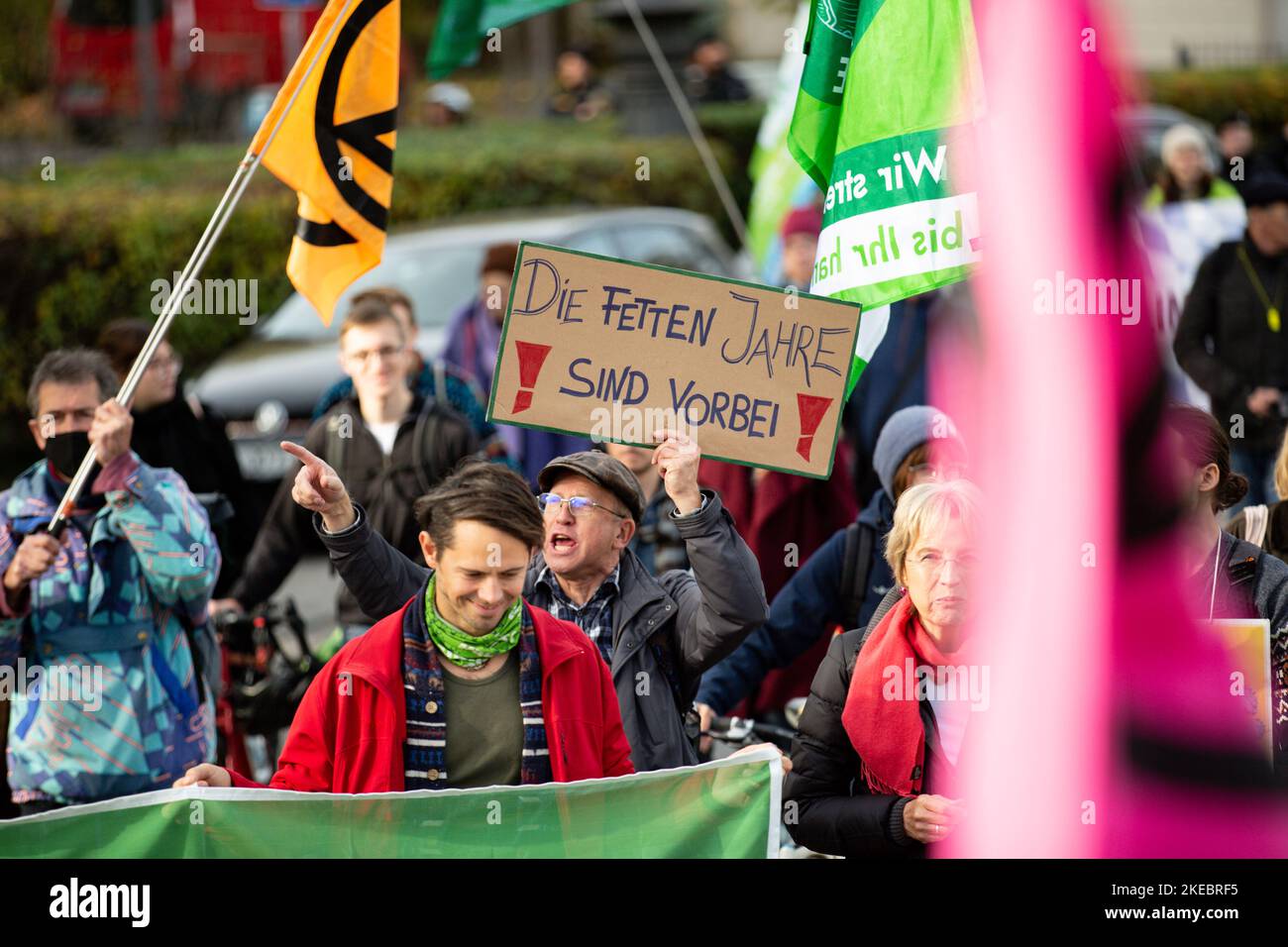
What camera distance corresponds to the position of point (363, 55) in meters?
5.56

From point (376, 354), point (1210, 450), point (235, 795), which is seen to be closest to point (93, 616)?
point (235, 795)

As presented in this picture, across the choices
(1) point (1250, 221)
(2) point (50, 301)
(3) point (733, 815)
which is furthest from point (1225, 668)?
(2) point (50, 301)

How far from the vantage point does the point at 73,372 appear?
17.4 feet

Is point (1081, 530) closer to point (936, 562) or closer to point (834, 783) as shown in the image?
point (936, 562)

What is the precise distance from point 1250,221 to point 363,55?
15.0 feet

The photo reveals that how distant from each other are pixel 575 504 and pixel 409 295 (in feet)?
24.2

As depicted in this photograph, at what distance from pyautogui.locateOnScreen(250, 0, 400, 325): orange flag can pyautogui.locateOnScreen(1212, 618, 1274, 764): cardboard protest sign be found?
8.59 feet

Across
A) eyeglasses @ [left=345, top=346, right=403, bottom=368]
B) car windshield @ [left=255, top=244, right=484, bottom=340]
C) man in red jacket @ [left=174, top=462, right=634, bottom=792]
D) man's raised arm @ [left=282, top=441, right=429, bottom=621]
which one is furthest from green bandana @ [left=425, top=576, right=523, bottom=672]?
car windshield @ [left=255, top=244, right=484, bottom=340]

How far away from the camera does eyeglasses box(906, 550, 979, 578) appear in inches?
165

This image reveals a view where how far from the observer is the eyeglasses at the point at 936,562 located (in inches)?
165

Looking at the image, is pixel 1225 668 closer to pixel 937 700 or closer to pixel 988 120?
pixel 937 700

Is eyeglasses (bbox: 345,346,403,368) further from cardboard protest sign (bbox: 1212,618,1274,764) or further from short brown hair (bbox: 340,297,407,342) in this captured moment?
cardboard protest sign (bbox: 1212,618,1274,764)

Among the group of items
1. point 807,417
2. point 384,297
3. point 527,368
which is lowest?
point 807,417

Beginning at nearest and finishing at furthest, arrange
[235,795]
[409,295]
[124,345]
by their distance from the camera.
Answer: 1. [235,795]
2. [124,345]
3. [409,295]
